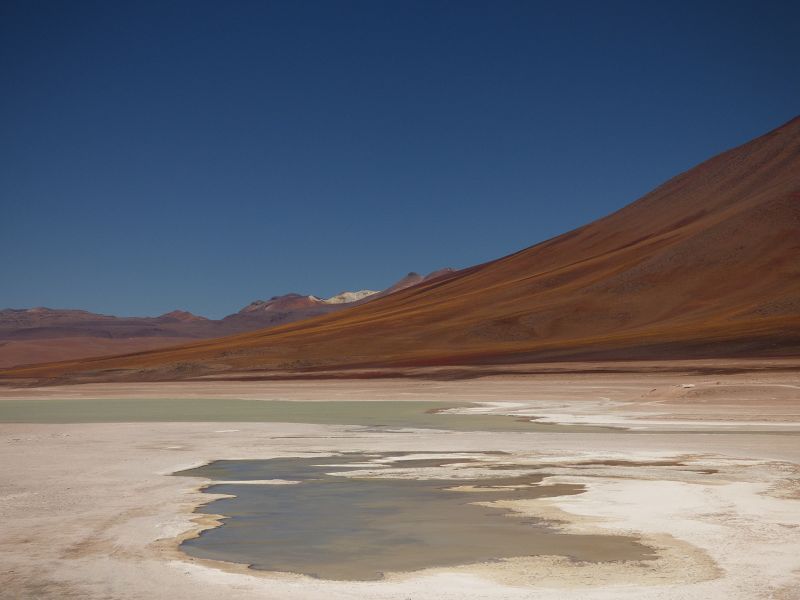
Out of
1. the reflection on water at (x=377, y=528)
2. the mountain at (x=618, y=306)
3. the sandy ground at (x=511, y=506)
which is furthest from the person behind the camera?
the mountain at (x=618, y=306)

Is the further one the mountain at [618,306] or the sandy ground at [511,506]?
the mountain at [618,306]

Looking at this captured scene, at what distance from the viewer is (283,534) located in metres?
12.6

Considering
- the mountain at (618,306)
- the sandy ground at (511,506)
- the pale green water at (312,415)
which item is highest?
the mountain at (618,306)

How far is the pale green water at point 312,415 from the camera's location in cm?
3247

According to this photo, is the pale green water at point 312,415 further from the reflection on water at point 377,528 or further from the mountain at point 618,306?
the mountain at point 618,306

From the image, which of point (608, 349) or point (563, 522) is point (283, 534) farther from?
point (608, 349)

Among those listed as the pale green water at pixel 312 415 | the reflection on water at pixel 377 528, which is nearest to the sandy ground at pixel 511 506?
the reflection on water at pixel 377 528

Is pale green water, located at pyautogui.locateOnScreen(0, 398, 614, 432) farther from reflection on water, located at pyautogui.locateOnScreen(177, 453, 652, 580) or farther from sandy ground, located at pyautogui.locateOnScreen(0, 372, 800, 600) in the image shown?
reflection on water, located at pyautogui.locateOnScreen(177, 453, 652, 580)

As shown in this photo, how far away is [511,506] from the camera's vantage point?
47.3 feet

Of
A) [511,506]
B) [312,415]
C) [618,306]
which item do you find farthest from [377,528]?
[618,306]

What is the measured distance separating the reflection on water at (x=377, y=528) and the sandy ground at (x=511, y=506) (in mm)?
418

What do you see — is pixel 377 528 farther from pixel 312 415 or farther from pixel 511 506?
pixel 312 415

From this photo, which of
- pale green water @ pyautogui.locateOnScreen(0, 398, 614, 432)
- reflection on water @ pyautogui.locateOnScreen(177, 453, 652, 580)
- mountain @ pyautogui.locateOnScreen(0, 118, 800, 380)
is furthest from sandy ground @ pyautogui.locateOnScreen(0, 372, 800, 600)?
mountain @ pyautogui.locateOnScreen(0, 118, 800, 380)

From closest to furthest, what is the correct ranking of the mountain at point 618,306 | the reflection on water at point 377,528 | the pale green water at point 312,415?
the reflection on water at point 377,528
the pale green water at point 312,415
the mountain at point 618,306
